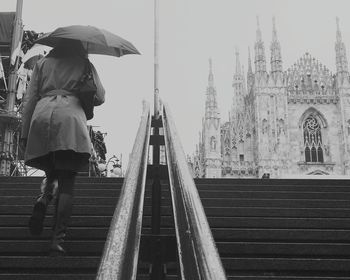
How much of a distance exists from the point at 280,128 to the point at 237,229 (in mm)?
33220

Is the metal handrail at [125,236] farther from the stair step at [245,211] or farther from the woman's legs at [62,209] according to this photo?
the stair step at [245,211]

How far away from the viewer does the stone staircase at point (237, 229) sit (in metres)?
3.88

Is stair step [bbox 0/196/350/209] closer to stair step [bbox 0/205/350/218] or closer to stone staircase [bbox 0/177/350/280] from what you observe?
stone staircase [bbox 0/177/350/280]

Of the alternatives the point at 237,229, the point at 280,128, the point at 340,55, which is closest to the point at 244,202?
the point at 237,229

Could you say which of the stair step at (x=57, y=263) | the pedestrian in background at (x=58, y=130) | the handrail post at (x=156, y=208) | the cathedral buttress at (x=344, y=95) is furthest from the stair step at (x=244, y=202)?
the cathedral buttress at (x=344, y=95)

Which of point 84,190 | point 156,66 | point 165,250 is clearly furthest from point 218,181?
point 165,250

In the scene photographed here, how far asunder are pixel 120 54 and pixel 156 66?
3399mm

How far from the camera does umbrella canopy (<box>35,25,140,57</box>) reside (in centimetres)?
407

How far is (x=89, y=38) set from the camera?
405 centimetres

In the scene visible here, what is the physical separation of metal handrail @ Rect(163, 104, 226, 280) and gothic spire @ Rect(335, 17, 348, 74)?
38.3 metres

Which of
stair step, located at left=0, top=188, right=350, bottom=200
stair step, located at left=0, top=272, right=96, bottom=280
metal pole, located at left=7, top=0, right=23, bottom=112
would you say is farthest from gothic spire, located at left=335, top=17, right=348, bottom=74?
stair step, located at left=0, top=272, right=96, bottom=280

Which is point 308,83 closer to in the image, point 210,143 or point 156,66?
point 210,143

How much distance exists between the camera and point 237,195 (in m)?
5.97

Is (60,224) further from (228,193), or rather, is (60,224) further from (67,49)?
(228,193)
